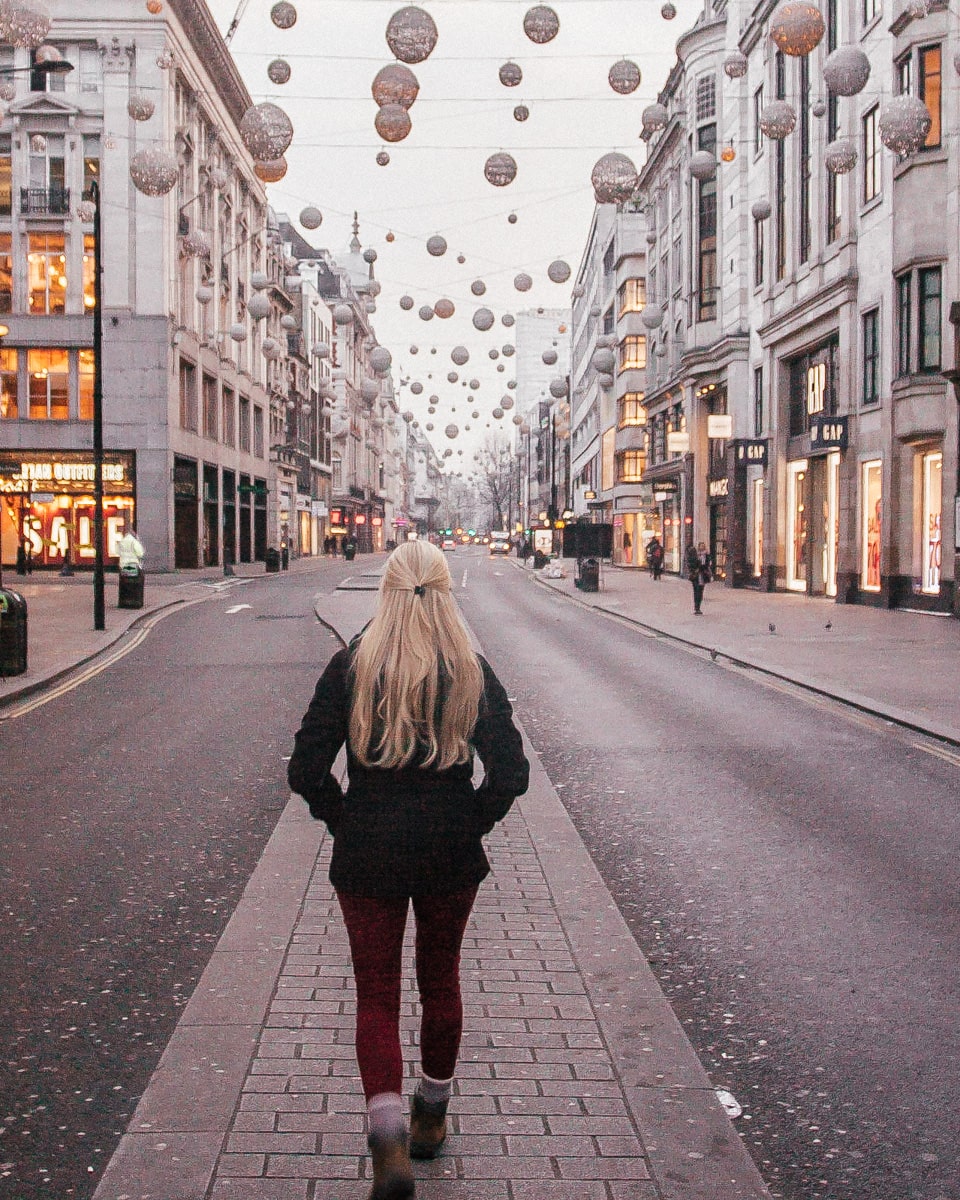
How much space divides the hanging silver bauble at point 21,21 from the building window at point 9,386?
35069 mm

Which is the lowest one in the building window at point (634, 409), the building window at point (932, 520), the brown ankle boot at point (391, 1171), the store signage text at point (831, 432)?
the brown ankle boot at point (391, 1171)

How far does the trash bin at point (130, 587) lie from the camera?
2722 centimetres

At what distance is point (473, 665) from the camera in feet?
11.4

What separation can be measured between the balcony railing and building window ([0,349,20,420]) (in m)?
5.30

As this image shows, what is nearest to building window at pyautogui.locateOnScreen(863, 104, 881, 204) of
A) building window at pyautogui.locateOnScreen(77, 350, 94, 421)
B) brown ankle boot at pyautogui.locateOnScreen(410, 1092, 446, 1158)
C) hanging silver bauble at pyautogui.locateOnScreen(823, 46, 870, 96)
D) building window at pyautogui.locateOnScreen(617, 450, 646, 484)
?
hanging silver bauble at pyautogui.locateOnScreen(823, 46, 870, 96)

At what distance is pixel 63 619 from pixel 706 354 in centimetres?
2878

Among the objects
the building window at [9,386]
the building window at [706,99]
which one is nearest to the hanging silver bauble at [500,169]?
the building window at [706,99]

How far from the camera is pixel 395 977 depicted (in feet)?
11.4

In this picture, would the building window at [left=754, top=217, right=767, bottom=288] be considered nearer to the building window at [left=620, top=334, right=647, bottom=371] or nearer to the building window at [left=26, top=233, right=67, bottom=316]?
the building window at [left=620, top=334, right=647, bottom=371]

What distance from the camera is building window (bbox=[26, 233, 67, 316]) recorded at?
44938mm

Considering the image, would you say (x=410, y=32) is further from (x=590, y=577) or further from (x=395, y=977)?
(x=590, y=577)

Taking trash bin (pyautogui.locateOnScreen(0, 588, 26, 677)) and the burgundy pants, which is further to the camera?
trash bin (pyautogui.locateOnScreen(0, 588, 26, 677))

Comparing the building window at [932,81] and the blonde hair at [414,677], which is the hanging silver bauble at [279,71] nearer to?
the blonde hair at [414,677]

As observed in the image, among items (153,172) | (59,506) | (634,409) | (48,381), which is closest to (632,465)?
(634,409)
